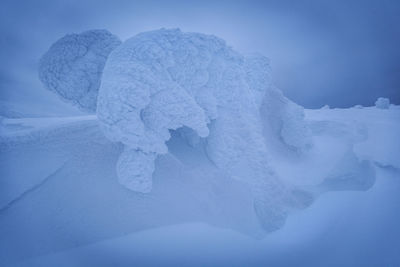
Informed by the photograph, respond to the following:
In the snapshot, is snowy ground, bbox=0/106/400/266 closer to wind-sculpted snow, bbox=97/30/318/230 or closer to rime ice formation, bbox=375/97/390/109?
wind-sculpted snow, bbox=97/30/318/230

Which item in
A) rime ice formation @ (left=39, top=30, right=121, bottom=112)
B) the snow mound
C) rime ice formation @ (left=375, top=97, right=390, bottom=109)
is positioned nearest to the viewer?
the snow mound

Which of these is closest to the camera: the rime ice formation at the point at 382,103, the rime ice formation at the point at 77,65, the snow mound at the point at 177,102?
the snow mound at the point at 177,102

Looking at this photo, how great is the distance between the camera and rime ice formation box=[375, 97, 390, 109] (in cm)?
255

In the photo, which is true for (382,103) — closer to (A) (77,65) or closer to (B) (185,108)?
(B) (185,108)

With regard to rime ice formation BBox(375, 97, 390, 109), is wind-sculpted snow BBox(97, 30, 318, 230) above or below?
below

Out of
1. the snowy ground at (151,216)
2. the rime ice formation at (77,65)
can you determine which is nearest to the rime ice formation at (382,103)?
the snowy ground at (151,216)

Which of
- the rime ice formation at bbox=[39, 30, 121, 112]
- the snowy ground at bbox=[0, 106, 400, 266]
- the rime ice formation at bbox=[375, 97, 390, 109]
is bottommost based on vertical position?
the snowy ground at bbox=[0, 106, 400, 266]

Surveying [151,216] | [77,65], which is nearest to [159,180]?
[151,216]

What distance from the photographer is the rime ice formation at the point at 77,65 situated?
4.16ft

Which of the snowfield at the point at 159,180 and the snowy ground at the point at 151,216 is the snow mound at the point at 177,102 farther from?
the snowy ground at the point at 151,216

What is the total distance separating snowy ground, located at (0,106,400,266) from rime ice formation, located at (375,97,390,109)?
1.38m

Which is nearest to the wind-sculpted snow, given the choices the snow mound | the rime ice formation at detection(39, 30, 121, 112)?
the snow mound

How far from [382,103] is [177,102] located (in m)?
2.84

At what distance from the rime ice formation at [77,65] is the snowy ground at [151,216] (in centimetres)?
25
